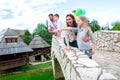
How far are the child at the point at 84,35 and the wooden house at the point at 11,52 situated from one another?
48.1 feet

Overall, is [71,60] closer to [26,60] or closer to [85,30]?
[85,30]

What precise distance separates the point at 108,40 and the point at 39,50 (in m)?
16.4

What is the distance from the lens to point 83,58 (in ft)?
10.8

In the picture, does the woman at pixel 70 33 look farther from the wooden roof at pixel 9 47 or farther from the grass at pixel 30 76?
the wooden roof at pixel 9 47

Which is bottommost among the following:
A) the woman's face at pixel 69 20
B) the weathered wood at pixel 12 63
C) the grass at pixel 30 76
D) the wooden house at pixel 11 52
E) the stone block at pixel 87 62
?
the grass at pixel 30 76

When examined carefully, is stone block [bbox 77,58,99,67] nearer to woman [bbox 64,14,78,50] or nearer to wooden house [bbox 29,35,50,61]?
woman [bbox 64,14,78,50]

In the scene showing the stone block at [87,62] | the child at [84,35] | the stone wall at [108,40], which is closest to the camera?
the stone block at [87,62]

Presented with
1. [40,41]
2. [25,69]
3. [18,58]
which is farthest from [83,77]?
[40,41]

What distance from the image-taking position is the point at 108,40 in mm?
8672

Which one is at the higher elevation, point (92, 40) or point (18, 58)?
point (92, 40)

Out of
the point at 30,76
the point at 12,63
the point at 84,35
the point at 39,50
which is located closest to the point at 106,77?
the point at 84,35

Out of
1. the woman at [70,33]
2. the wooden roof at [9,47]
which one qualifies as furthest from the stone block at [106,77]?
the wooden roof at [9,47]

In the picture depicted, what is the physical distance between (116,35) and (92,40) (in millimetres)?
4615

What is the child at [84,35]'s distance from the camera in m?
3.72
